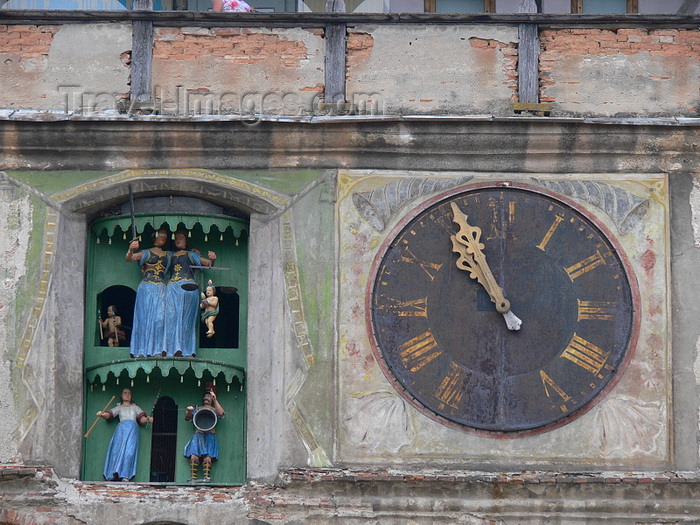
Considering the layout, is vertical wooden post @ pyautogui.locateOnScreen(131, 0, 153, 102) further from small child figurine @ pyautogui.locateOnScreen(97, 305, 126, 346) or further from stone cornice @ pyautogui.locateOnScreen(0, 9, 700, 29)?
small child figurine @ pyautogui.locateOnScreen(97, 305, 126, 346)

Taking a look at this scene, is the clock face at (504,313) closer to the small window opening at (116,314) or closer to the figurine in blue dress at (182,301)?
the figurine in blue dress at (182,301)

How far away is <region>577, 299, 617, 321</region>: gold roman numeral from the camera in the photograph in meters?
14.6

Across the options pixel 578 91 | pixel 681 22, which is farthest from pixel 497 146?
pixel 681 22

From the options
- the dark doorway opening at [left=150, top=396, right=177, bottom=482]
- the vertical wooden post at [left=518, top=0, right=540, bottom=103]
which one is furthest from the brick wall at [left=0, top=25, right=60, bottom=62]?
the vertical wooden post at [left=518, top=0, right=540, bottom=103]

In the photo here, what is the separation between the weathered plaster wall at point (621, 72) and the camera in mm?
14977

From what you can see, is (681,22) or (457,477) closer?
(457,477)

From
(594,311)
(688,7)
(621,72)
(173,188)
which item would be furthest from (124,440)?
(688,7)

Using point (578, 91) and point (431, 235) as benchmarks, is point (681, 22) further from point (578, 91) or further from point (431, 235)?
point (431, 235)

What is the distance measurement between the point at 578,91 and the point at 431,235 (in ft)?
4.92

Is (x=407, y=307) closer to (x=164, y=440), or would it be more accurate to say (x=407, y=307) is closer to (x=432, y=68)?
(x=432, y=68)

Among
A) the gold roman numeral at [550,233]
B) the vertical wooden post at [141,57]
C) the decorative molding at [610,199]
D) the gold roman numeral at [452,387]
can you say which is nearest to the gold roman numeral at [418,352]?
the gold roman numeral at [452,387]

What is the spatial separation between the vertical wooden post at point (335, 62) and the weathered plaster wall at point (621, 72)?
4.68 feet

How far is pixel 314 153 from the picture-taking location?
1488cm

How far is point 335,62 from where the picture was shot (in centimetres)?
1499
